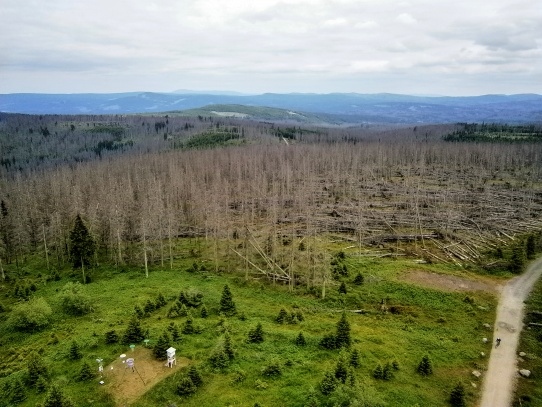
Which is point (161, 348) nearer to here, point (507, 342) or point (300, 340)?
point (300, 340)

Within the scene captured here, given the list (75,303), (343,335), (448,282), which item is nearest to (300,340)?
(343,335)

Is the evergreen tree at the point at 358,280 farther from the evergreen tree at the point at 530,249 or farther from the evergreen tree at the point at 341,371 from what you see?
the evergreen tree at the point at 530,249

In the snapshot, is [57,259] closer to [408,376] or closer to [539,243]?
[408,376]

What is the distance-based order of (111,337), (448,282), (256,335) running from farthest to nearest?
(448,282), (256,335), (111,337)

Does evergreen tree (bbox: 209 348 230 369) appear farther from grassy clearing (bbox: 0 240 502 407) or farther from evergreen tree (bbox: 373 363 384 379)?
evergreen tree (bbox: 373 363 384 379)

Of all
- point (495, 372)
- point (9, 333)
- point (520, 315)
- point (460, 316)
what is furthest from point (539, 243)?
point (9, 333)

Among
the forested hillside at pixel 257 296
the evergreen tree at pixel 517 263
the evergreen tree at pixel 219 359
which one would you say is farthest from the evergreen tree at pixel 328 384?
the evergreen tree at pixel 517 263
